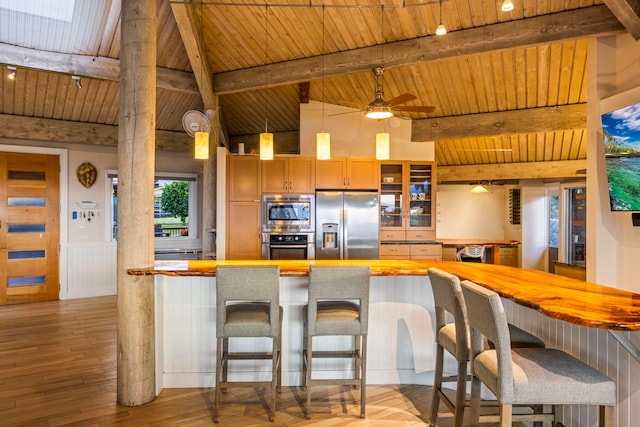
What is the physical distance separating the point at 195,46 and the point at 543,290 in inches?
169

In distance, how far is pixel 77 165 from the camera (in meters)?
6.63

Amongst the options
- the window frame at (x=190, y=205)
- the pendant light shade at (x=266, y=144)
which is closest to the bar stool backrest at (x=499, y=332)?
the pendant light shade at (x=266, y=144)

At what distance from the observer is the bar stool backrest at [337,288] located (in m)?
2.69

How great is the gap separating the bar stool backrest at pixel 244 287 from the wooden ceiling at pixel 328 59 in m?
2.81

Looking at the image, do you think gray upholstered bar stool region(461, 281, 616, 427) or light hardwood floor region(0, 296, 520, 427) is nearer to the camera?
gray upholstered bar stool region(461, 281, 616, 427)

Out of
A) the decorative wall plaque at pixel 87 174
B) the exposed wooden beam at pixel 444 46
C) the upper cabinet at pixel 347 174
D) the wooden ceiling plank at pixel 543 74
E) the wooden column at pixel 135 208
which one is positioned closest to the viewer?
the wooden column at pixel 135 208

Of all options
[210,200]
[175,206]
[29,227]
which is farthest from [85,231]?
[210,200]

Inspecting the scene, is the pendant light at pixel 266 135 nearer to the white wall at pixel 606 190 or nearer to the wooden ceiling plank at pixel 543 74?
the white wall at pixel 606 190

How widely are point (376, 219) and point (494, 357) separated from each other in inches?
159

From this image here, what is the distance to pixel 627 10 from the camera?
3119 millimetres

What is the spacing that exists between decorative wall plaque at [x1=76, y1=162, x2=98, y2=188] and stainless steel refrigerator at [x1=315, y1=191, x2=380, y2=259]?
389 centimetres

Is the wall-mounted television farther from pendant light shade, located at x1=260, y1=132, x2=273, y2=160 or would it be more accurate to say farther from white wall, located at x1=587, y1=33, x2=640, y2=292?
pendant light shade, located at x1=260, y1=132, x2=273, y2=160

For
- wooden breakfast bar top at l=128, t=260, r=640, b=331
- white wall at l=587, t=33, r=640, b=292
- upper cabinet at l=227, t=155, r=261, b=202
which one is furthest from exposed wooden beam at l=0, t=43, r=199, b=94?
white wall at l=587, t=33, r=640, b=292

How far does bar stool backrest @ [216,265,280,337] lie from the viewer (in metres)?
2.63
